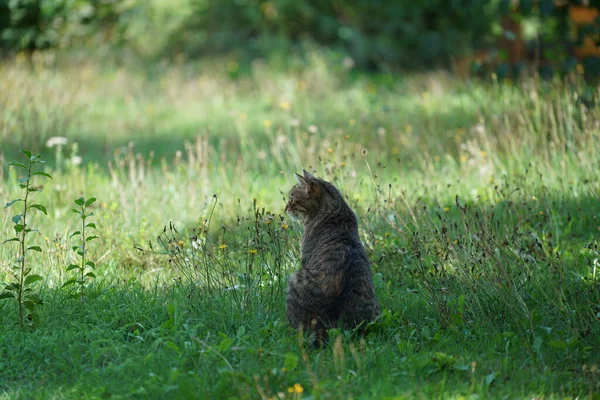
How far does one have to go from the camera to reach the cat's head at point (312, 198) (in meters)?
4.87

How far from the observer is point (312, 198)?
4.93 meters

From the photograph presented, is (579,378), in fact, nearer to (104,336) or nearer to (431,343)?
(431,343)

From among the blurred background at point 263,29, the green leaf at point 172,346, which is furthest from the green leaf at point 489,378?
the blurred background at point 263,29

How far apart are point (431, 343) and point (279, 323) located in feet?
3.18

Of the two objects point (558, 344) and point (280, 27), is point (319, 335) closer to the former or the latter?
point (558, 344)

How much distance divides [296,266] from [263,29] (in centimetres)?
1314

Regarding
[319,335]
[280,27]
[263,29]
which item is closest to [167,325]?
[319,335]

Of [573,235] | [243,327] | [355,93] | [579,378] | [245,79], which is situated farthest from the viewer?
[245,79]

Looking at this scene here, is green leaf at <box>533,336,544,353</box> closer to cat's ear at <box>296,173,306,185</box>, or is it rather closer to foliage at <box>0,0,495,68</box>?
cat's ear at <box>296,173,306,185</box>

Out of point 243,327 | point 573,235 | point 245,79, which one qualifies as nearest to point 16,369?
point 243,327

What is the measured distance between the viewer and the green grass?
3824 mm

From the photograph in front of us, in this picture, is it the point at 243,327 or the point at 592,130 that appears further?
the point at 592,130

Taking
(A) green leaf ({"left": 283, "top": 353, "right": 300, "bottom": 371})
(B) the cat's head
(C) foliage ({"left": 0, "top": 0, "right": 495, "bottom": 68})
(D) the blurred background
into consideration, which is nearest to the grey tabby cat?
(B) the cat's head

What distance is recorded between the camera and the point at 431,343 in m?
4.34
